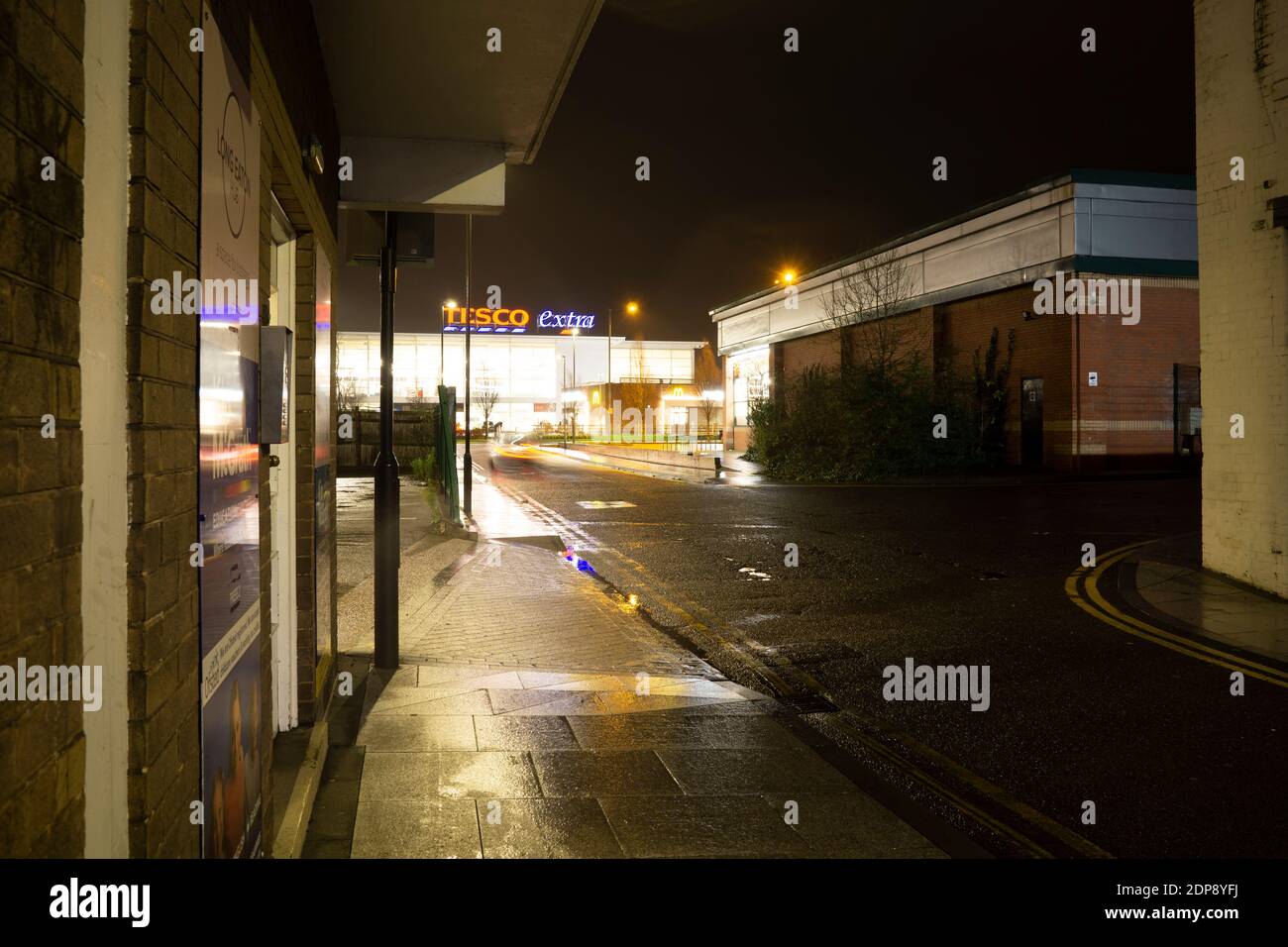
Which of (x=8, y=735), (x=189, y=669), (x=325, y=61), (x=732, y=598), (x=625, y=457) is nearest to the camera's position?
(x=8, y=735)

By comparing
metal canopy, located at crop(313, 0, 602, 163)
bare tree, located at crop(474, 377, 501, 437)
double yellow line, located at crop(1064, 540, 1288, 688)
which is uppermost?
bare tree, located at crop(474, 377, 501, 437)

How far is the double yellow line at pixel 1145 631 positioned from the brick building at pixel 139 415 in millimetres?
7108

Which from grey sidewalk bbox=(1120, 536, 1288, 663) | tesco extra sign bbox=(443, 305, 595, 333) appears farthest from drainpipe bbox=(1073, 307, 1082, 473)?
tesco extra sign bbox=(443, 305, 595, 333)

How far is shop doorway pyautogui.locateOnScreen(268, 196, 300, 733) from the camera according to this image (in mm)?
5191

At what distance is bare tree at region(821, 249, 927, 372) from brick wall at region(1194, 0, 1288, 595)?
23916mm

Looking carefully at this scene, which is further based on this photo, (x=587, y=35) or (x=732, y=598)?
(x=732, y=598)

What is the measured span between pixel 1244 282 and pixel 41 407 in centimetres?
1261

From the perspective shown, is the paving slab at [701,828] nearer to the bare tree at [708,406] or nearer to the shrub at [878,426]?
the shrub at [878,426]

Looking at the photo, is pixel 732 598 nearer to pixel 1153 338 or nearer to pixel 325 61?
pixel 325 61

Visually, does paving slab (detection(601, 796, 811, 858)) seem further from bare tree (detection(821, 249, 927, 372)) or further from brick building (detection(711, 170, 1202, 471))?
bare tree (detection(821, 249, 927, 372))

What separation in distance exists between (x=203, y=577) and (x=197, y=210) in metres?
0.95

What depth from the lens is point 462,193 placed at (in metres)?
7.43

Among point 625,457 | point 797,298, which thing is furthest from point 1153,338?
point 625,457

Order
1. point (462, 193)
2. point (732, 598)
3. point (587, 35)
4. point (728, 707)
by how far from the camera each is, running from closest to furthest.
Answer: point (587, 35)
point (728, 707)
point (462, 193)
point (732, 598)
